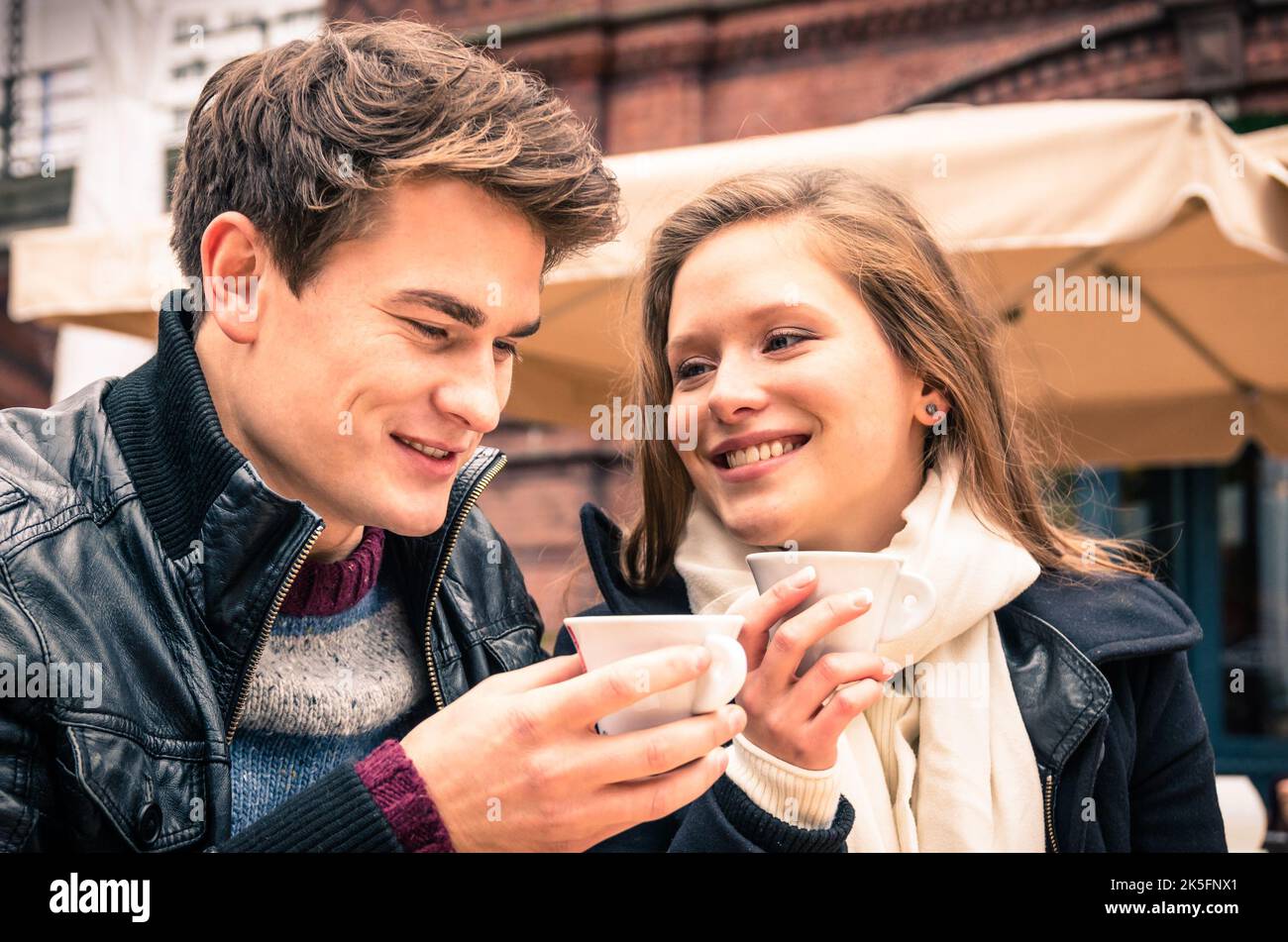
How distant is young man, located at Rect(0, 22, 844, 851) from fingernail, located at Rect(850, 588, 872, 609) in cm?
23

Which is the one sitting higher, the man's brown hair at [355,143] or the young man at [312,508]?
the man's brown hair at [355,143]

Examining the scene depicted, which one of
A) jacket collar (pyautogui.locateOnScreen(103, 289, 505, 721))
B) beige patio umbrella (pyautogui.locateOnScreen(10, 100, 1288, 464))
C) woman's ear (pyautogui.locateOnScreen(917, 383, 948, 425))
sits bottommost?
jacket collar (pyautogui.locateOnScreen(103, 289, 505, 721))

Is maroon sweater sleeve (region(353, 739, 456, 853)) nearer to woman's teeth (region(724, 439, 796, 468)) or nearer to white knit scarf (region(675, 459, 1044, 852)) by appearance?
white knit scarf (region(675, 459, 1044, 852))

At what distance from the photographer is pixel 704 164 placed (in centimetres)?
291

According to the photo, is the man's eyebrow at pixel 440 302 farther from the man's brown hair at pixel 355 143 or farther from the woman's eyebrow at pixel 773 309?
the woman's eyebrow at pixel 773 309

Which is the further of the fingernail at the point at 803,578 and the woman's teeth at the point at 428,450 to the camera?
the woman's teeth at the point at 428,450

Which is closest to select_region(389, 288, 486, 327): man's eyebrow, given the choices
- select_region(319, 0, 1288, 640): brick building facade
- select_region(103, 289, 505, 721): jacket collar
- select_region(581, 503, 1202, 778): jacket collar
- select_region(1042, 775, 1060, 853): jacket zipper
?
select_region(103, 289, 505, 721): jacket collar

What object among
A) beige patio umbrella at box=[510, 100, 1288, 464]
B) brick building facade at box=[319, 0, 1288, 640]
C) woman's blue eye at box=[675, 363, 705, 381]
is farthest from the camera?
brick building facade at box=[319, 0, 1288, 640]

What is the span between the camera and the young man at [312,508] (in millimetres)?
1157

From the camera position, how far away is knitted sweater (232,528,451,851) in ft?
4.81

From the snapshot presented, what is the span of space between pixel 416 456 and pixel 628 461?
2.94ft

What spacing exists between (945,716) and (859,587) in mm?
433

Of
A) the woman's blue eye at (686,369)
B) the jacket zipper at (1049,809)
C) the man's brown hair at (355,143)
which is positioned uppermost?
the man's brown hair at (355,143)

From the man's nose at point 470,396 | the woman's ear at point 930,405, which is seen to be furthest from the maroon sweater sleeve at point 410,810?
the woman's ear at point 930,405
